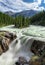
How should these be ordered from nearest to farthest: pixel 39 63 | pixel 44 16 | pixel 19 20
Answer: pixel 39 63
pixel 19 20
pixel 44 16

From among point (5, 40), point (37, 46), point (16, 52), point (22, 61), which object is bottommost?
point (16, 52)

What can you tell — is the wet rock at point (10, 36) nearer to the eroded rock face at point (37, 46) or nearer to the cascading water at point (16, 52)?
the cascading water at point (16, 52)

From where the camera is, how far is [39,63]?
10062 mm

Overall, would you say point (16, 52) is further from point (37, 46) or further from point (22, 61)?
point (22, 61)

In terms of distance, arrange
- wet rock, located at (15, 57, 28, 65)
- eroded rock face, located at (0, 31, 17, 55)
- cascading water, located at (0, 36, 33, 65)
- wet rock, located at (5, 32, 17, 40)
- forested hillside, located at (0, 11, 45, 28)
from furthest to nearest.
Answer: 1. forested hillside, located at (0, 11, 45, 28)
2. wet rock, located at (5, 32, 17, 40)
3. eroded rock face, located at (0, 31, 17, 55)
4. cascading water, located at (0, 36, 33, 65)
5. wet rock, located at (15, 57, 28, 65)

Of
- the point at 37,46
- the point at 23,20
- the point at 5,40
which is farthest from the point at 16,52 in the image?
the point at 23,20

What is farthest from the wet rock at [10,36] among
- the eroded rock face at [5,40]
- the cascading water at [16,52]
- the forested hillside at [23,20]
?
the forested hillside at [23,20]

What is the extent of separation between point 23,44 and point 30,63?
3.70m

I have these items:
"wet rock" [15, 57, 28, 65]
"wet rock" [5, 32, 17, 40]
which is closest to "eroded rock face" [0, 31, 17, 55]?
"wet rock" [5, 32, 17, 40]

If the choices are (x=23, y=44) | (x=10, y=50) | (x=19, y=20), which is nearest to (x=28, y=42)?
(x=23, y=44)

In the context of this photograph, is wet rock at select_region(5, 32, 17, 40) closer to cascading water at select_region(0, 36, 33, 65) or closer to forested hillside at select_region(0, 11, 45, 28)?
cascading water at select_region(0, 36, 33, 65)

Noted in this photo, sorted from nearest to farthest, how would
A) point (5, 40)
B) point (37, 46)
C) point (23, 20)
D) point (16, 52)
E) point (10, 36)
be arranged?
point (37, 46) < point (16, 52) < point (5, 40) < point (10, 36) < point (23, 20)

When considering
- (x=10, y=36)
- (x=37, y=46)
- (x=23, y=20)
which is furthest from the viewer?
(x=23, y=20)

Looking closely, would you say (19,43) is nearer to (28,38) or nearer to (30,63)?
(28,38)
